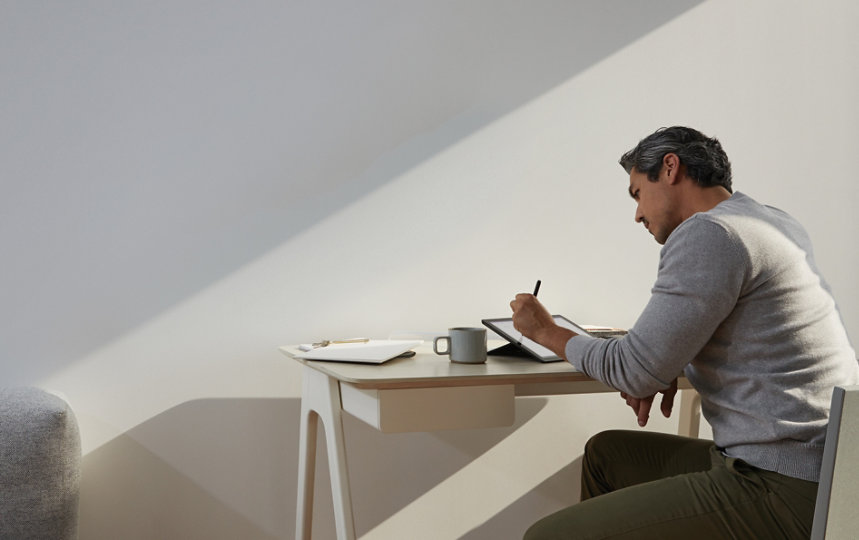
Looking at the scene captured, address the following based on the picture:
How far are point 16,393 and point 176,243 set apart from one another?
0.51m

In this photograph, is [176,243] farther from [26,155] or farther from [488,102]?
[488,102]

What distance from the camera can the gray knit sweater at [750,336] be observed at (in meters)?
1.29

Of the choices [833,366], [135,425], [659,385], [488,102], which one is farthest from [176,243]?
[833,366]

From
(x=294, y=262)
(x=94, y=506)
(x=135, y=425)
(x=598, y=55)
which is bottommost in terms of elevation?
(x=94, y=506)

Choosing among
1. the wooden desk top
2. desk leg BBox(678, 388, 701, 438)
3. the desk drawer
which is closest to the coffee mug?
the wooden desk top

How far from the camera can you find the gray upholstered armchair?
171 cm

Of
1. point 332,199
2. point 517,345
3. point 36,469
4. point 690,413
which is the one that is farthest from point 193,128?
point 690,413

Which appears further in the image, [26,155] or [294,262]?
[294,262]

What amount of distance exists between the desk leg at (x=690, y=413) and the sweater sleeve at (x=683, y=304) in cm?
89

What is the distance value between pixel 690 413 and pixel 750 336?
954 mm

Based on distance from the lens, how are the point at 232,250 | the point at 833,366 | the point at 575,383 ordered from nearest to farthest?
the point at 833,366, the point at 575,383, the point at 232,250

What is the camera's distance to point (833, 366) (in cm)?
133

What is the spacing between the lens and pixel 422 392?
1492mm

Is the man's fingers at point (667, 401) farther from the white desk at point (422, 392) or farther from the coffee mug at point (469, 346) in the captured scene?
the coffee mug at point (469, 346)
